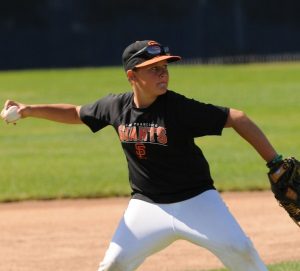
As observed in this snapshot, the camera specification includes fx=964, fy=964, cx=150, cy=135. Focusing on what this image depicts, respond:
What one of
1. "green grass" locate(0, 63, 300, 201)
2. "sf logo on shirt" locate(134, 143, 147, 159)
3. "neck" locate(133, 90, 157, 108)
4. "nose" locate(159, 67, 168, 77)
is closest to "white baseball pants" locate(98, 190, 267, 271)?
"sf logo on shirt" locate(134, 143, 147, 159)

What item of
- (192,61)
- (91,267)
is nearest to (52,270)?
(91,267)

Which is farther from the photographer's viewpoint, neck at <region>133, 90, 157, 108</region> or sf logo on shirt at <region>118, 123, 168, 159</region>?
neck at <region>133, 90, 157, 108</region>

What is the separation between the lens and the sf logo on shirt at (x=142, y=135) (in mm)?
5539

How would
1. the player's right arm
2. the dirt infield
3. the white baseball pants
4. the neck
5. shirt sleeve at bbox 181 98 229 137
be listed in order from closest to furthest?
1. the white baseball pants
2. shirt sleeve at bbox 181 98 229 137
3. the neck
4. the player's right arm
5. the dirt infield

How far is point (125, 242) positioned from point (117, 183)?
21.5ft

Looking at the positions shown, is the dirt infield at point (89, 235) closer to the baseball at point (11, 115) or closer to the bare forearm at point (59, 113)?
the bare forearm at point (59, 113)

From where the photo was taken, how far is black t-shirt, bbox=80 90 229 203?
18.0 ft

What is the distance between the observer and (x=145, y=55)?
562cm

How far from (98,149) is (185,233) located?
1006 cm

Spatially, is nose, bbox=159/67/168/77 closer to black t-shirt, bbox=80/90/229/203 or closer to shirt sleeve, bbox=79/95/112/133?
black t-shirt, bbox=80/90/229/203

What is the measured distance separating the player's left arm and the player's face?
445 mm

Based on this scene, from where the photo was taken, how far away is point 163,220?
5.49 meters

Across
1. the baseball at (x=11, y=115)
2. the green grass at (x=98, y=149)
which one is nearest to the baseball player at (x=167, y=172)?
the baseball at (x=11, y=115)

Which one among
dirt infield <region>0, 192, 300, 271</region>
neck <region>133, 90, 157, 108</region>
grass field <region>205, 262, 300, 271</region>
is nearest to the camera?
neck <region>133, 90, 157, 108</region>
